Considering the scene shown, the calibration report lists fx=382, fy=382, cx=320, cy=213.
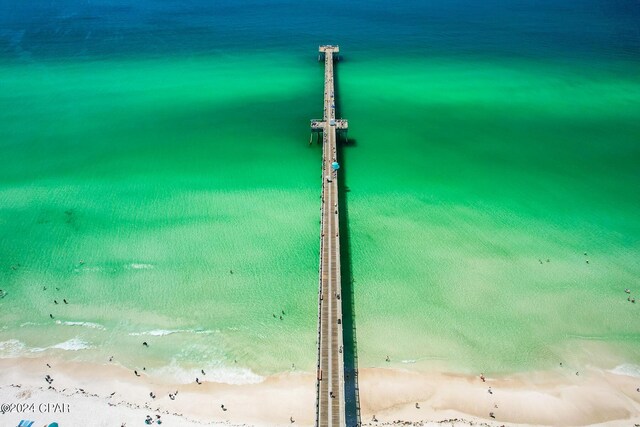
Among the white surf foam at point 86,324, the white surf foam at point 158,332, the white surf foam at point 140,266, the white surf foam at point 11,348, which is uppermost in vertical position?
the white surf foam at point 140,266

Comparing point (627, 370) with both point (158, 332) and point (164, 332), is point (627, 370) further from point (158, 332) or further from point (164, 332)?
point (158, 332)

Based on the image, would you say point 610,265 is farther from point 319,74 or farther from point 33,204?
point 33,204

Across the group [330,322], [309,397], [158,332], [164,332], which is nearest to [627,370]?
[330,322]

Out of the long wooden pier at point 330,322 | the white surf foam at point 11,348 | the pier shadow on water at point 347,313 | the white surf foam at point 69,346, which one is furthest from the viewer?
the white surf foam at point 69,346

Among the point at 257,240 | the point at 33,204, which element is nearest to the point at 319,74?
the point at 257,240

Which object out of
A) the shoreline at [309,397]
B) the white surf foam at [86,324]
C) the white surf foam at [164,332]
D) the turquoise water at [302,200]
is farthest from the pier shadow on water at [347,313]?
the white surf foam at [86,324]

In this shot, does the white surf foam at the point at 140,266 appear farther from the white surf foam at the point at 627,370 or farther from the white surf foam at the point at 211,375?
the white surf foam at the point at 627,370
